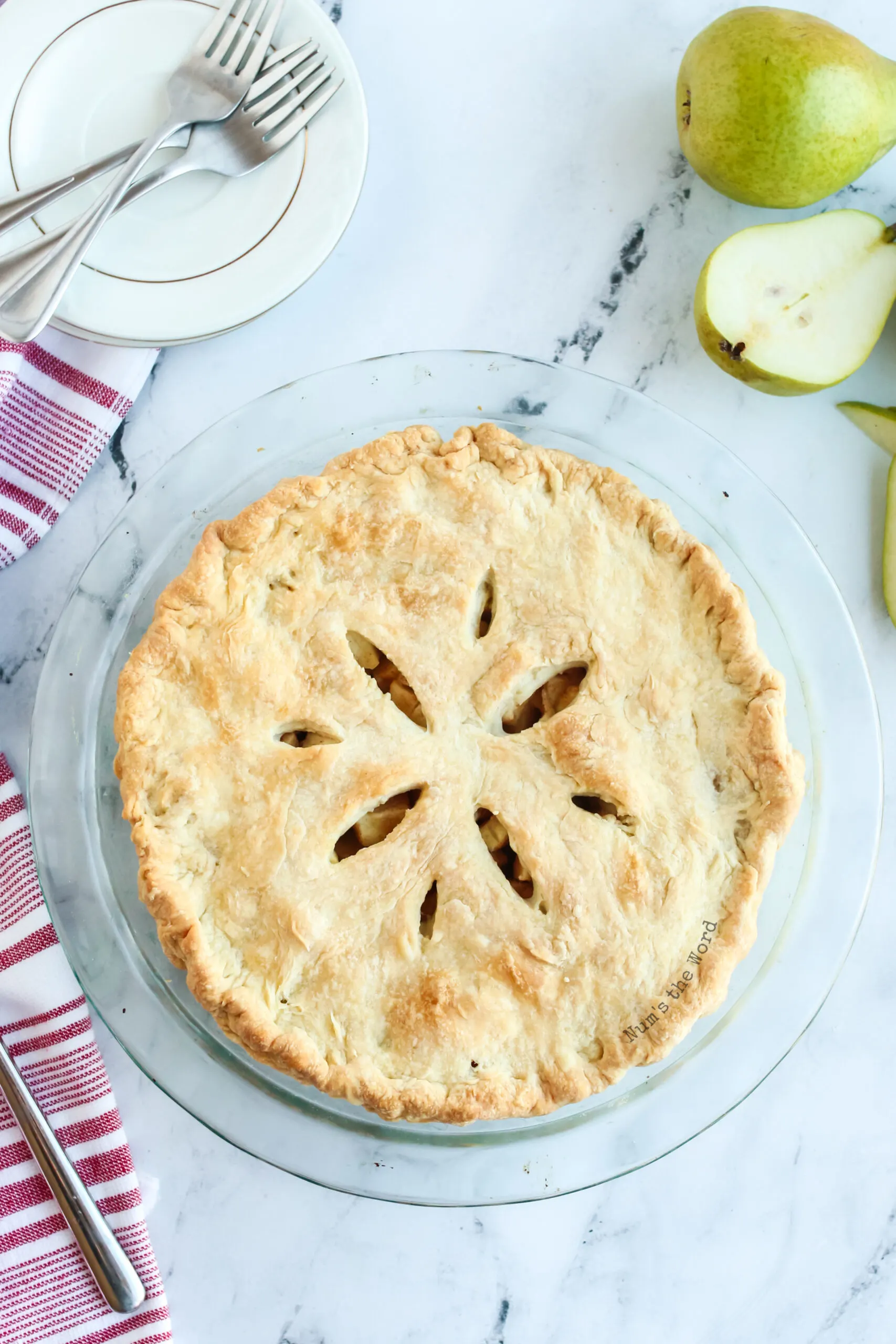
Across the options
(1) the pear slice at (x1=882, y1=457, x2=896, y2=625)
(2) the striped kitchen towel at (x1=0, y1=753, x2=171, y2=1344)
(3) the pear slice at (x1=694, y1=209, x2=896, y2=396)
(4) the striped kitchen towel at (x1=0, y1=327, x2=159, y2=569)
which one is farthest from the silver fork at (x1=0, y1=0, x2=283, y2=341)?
(1) the pear slice at (x1=882, y1=457, x2=896, y2=625)

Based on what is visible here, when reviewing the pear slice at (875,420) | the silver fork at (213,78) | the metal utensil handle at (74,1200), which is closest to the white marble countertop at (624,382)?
the pear slice at (875,420)

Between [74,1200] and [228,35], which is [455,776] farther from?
[228,35]

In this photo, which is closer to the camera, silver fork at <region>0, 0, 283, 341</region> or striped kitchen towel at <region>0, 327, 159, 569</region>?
silver fork at <region>0, 0, 283, 341</region>

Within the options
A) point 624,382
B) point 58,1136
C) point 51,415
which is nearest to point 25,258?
point 51,415

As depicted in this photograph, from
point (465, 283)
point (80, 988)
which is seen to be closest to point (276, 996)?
point (80, 988)

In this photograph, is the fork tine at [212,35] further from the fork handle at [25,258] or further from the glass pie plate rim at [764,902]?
the glass pie plate rim at [764,902]

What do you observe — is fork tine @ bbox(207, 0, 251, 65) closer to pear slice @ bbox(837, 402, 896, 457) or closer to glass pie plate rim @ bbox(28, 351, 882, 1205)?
glass pie plate rim @ bbox(28, 351, 882, 1205)
